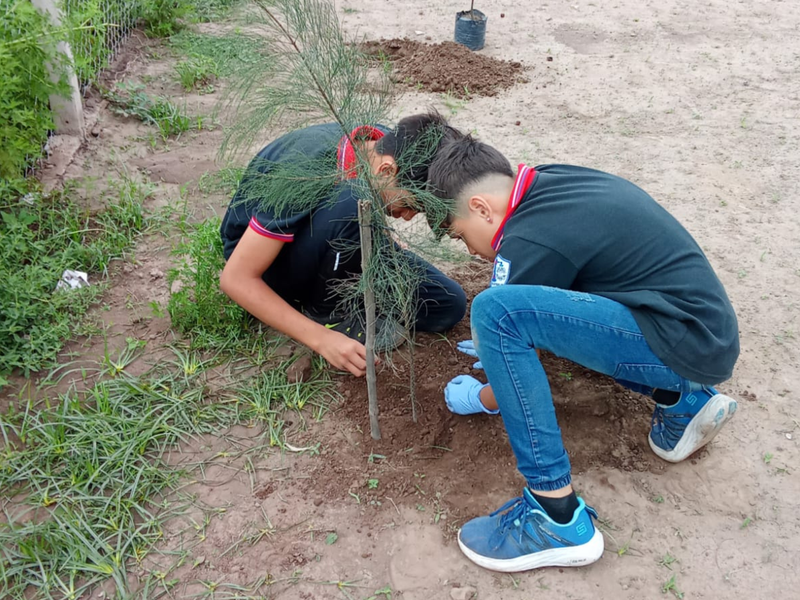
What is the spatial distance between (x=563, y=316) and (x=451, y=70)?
3917 mm

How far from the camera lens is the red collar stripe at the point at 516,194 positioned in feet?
6.63

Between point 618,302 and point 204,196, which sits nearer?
point 618,302

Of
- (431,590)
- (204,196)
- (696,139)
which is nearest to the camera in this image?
(431,590)

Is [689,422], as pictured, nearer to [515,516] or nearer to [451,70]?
[515,516]

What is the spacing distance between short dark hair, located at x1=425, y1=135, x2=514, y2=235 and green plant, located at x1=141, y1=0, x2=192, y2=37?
4473 mm

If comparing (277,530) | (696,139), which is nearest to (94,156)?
(277,530)

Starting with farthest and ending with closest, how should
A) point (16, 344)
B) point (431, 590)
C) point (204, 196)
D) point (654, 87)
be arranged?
point (654, 87) → point (204, 196) → point (16, 344) → point (431, 590)

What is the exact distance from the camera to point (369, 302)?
6.62ft

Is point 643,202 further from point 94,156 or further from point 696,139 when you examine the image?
point 94,156

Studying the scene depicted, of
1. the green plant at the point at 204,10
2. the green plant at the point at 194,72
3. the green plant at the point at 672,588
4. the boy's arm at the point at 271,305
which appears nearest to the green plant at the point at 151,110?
the green plant at the point at 194,72

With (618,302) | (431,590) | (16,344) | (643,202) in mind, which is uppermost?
(643,202)

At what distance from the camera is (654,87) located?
17.5 feet

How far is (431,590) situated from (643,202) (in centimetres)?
136

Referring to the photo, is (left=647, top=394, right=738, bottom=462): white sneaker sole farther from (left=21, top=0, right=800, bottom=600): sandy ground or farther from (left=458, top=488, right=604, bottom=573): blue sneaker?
(left=458, top=488, right=604, bottom=573): blue sneaker
